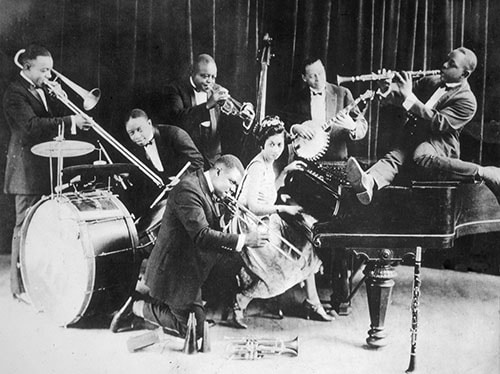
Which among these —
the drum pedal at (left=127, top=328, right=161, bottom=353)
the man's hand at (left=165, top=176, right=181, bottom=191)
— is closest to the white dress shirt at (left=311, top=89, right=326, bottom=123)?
the man's hand at (left=165, top=176, right=181, bottom=191)

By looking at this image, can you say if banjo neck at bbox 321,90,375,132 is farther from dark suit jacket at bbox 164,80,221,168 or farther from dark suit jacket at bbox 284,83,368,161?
dark suit jacket at bbox 164,80,221,168

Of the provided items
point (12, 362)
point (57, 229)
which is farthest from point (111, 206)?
point (12, 362)

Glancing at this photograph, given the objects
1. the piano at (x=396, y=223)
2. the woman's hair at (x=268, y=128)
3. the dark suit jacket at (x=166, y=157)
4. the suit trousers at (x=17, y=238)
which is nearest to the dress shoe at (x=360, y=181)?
the piano at (x=396, y=223)

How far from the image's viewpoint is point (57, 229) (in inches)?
172

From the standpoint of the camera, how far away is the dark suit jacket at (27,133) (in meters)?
4.48

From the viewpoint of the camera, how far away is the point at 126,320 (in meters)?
4.54

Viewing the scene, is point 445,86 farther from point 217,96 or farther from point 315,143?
point 217,96

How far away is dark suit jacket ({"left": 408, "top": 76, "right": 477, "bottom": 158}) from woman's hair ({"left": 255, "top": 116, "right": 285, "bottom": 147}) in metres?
0.96

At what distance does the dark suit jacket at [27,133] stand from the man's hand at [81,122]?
6 cm

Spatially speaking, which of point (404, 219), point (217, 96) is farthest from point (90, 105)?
point (404, 219)

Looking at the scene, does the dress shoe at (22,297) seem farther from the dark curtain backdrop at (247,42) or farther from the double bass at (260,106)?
the double bass at (260,106)

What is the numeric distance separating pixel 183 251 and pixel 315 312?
110 cm

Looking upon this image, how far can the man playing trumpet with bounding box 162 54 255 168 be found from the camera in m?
4.55

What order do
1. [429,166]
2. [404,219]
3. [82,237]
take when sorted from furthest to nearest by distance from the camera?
1. [429,166]
2. [82,237]
3. [404,219]
